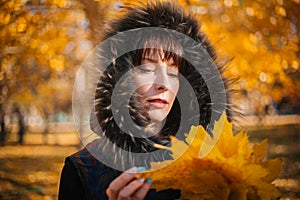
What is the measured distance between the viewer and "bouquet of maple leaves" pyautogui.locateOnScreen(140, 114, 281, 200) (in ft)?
2.48

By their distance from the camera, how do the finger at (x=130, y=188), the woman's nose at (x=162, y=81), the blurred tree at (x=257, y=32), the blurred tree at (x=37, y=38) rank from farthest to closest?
the blurred tree at (x=37, y=38) < the blurred tree at (x=257, y=32) < the woman's nose at (x=162, y=81) < the finger at (x=130, y=188)

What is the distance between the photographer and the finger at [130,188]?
0.74 m

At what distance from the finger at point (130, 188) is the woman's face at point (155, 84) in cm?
19

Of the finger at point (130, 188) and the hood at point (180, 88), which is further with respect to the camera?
the hood at point (180, 88)

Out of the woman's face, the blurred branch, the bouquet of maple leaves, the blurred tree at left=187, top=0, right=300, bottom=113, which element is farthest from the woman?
the blurred branch

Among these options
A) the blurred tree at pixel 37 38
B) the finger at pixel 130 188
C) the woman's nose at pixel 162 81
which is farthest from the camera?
the blurred tree at pixel 37 38

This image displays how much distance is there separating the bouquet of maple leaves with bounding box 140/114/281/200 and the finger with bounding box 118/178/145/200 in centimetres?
3

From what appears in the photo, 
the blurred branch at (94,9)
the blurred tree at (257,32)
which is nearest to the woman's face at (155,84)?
the blurred tree at (257,32)

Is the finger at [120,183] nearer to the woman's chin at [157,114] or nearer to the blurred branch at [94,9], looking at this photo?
the woman's chin at [157,114]

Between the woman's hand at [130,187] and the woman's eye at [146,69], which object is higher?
the woman's eye at [146,69]

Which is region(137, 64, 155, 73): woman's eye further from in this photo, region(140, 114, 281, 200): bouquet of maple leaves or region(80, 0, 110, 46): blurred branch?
region(80, 0, 110, 46): blurred branch

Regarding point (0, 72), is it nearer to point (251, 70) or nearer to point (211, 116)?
point (251, 70)

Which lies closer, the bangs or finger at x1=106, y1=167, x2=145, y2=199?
finger at x1=106, y1=167, x2=145, y2=199

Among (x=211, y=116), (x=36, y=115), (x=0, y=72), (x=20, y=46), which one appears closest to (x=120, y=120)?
(x=211, y=116)
